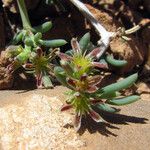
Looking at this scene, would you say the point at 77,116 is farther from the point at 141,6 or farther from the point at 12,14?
the point at 141,6

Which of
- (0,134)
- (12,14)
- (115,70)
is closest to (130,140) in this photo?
(0,134)

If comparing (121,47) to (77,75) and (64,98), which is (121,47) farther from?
(77,75)

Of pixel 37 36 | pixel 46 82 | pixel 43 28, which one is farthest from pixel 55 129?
pixel 43 28

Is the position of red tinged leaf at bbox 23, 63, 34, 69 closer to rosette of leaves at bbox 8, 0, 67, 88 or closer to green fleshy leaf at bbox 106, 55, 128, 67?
rosette of leaves at bbox 8, 0, 67, 88

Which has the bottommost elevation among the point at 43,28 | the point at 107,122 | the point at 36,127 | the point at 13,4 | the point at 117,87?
the point at 107,122

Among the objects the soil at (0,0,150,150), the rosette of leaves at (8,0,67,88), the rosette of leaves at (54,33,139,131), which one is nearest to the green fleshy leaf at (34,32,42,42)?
the rosette of leaves at (8,0,67,88)

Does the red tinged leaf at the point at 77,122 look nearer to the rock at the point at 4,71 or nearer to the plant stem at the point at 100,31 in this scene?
the plant stem at the point at 100,31

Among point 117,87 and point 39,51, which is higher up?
point 39,51

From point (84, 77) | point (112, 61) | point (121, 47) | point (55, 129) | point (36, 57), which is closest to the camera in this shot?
point (84, 77)
